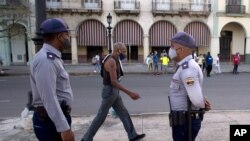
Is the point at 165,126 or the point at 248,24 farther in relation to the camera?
the point at 248,24

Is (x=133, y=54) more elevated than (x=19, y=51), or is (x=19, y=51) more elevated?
(x=19, y=51)

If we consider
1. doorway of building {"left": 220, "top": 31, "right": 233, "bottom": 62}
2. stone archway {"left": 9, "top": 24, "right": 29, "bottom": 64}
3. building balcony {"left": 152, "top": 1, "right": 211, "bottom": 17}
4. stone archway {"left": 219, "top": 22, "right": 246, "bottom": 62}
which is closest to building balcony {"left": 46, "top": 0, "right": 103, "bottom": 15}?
stone archway {"left": 9, "top": 24, "right": 29, "bottom": 64}

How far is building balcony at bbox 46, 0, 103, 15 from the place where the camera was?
83.3 feet

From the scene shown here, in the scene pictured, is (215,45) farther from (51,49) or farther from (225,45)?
(51,49)

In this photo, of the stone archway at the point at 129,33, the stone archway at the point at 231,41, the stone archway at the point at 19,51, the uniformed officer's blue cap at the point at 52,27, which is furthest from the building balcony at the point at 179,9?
the uniformed officer's blue cap at the point at 52,27

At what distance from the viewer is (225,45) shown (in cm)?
2945

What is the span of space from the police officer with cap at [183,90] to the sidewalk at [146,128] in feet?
6.63

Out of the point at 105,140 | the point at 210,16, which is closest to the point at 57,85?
the point at 105,140

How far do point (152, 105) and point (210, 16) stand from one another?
21972mm

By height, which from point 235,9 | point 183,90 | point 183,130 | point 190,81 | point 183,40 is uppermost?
point 235,9

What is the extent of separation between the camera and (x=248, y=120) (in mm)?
5953

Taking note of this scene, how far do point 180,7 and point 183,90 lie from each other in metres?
25.7

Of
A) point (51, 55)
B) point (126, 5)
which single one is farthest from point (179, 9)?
point (51, 55)

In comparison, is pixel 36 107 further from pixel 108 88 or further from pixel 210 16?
pixel 210 16
